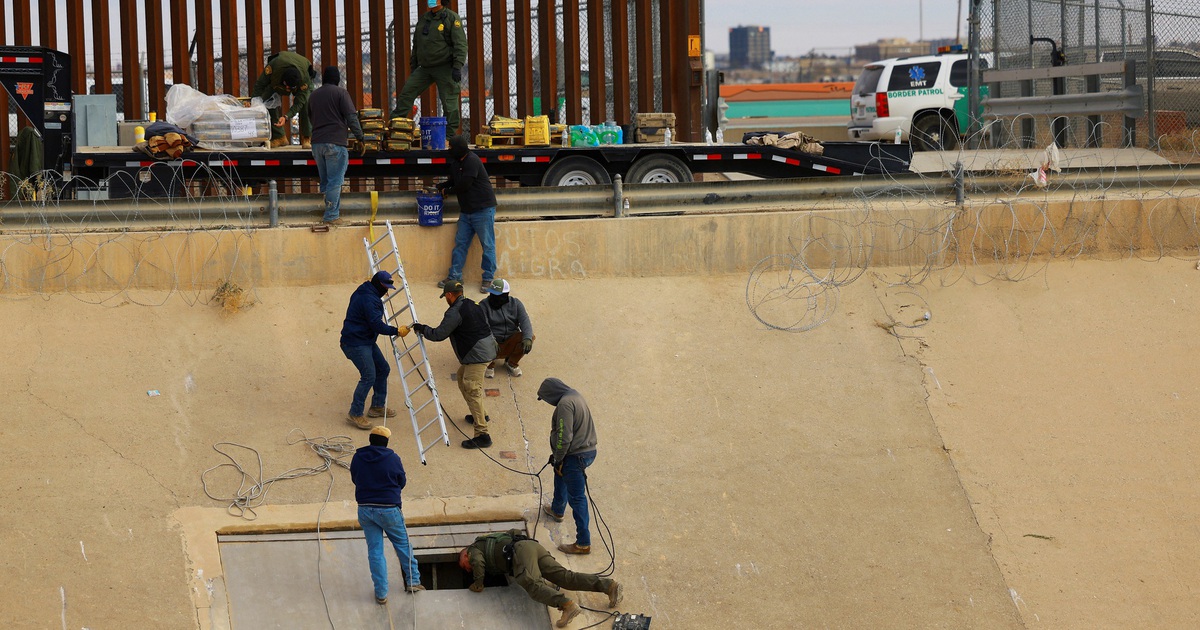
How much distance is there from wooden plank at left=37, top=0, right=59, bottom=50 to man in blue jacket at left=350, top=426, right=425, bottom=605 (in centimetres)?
1142

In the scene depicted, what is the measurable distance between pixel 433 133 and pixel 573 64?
179 inches

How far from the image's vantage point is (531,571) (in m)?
8.80

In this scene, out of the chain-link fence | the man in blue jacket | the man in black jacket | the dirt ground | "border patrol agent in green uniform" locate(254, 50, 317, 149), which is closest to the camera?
the man in blue jacket

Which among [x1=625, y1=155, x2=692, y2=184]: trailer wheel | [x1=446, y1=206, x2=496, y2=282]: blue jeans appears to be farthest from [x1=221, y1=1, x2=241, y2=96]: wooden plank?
[x1=446, y1=206, x2=496, y2=282]: blue jeans

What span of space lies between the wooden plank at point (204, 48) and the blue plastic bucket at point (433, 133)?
4.69 meters

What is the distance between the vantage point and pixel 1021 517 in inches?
394

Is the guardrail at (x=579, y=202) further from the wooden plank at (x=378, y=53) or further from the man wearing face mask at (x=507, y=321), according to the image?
the wooden plank at (x=378, y=53)

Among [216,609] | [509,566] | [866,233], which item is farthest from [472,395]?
[866,233]

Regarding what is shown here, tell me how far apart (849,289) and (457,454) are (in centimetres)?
460

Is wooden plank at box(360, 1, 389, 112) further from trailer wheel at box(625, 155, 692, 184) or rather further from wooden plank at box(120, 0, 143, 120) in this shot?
trailer wheel at box(625, 155, 692, 184)

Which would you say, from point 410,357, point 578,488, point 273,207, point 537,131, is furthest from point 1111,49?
point 578,488

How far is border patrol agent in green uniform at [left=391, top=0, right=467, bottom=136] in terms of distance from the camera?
14453mm

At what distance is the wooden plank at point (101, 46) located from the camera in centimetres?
1745

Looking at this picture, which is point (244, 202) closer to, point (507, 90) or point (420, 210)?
point (420, 210)
